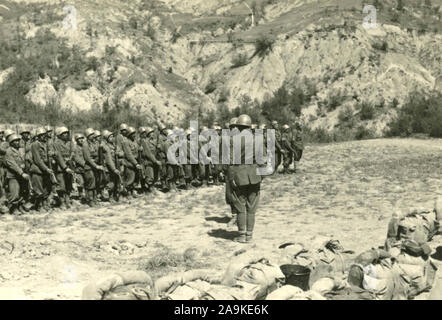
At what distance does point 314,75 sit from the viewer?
36.6m

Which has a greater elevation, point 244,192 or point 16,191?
point 244,192

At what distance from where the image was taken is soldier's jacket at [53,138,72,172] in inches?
451

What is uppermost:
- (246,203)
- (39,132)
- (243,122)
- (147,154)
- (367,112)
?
(243,122)

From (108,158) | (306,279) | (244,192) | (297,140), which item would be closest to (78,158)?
(108,158)

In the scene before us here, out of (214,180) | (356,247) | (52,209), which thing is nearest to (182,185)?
(214,180)

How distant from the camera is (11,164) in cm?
1067

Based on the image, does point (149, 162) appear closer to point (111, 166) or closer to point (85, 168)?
point (111, 166)

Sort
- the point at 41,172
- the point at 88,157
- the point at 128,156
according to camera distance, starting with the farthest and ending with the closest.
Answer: the point at 128,156, the point at 88,157, the point at 41,172

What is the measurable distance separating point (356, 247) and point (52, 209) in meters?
6.36

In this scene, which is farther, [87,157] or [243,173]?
[87,157]

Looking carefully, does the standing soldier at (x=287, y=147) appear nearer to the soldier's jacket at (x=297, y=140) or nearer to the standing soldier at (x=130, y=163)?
the soldier's jacket at (x=297, y=140)

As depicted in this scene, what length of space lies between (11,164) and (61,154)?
115cm

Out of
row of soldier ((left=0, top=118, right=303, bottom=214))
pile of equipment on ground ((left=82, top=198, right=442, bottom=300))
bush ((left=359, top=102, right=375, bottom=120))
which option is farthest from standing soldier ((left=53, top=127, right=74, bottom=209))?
bush ((left=359, top=102, right=375, bottom=120))

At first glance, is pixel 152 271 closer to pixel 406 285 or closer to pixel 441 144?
pixel 406 285
